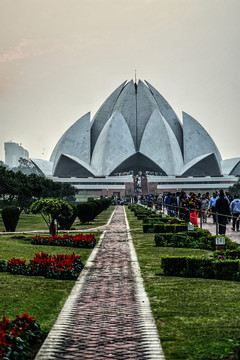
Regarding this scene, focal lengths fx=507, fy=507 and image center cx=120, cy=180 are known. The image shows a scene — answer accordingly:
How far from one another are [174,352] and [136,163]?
64.9 m

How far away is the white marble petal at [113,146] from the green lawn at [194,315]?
181 ft

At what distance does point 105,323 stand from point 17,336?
94 centimetres

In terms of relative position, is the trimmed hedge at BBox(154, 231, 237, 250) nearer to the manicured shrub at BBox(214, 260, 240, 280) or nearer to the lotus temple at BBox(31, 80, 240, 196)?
the manicured shrub at BBox(214, 260, 240, 280)

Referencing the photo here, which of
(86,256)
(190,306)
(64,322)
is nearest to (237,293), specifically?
(190,306)

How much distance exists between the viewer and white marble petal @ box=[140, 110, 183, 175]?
6194cm

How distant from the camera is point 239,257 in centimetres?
654

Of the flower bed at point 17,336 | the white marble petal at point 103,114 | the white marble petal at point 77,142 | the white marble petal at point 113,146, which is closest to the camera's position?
the flower bed at point 17,336

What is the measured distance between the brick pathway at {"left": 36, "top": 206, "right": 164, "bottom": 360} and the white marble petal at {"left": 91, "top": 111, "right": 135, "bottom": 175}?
5539cm

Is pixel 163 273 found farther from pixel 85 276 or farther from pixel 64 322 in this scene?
pixel 64 322

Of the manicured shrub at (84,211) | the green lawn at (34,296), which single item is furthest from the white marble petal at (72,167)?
the green lawn at (34,296)

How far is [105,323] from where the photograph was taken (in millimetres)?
4066

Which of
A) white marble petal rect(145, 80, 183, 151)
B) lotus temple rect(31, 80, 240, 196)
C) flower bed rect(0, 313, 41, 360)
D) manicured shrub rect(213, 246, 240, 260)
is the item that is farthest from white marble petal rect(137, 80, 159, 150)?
flower bed rect(0, 313, 41, 360)

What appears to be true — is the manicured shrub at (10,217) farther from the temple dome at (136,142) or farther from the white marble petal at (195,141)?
the white marble petal at (195,141)

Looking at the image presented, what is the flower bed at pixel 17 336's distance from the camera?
3.05 meters
